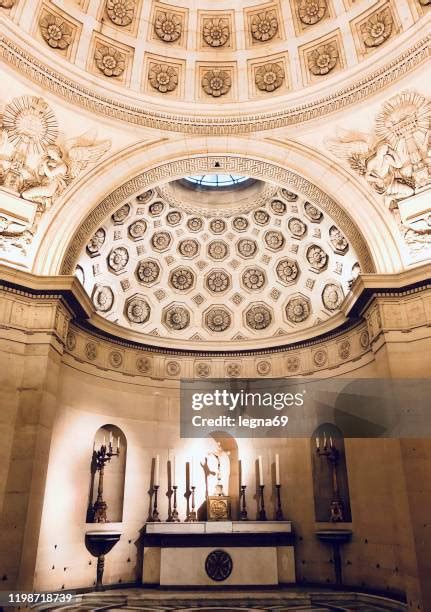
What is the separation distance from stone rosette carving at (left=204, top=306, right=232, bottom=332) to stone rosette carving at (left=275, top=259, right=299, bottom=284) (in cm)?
244

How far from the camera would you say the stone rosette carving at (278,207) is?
52.6 feet

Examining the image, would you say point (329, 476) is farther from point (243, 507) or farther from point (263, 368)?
point (263, 368)

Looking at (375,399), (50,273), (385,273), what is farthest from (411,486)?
(50,273)

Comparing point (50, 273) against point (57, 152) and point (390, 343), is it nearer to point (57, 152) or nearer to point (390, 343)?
point (57, 152)

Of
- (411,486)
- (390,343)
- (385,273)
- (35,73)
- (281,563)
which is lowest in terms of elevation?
(281,563)

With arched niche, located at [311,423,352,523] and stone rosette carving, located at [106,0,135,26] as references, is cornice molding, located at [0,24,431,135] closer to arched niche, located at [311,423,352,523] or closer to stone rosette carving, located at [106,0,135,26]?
stone rosette carving, located at [106,0,135,26]

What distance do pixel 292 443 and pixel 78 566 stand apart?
7.28m

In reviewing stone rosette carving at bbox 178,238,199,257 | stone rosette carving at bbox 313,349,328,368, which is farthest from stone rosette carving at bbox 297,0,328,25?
stone rosette carving at bbox 313,349,328,368

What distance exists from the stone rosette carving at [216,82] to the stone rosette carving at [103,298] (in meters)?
7.10

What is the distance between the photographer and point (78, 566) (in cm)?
1221

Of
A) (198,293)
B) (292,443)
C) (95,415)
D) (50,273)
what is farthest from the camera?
(198,293)

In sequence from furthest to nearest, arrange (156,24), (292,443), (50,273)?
(292,443) < (156,24) < (50,273)

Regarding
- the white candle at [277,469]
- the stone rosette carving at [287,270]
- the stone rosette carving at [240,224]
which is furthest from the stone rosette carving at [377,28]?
the white candle at [277,469]

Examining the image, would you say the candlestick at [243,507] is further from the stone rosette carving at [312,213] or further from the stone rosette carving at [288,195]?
the stone rosette carving at [288,195]
